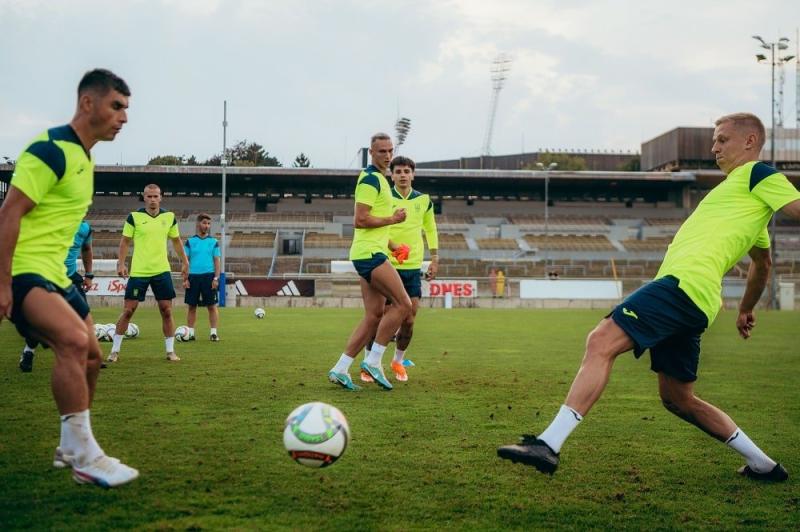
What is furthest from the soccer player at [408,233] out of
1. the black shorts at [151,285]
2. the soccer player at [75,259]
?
the soccer player at [75,259]

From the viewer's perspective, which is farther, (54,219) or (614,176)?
(614,176)

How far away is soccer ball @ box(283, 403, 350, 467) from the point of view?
460 centimetres

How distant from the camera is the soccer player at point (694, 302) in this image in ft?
15.1

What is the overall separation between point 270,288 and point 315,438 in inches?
1222

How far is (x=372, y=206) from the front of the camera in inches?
330

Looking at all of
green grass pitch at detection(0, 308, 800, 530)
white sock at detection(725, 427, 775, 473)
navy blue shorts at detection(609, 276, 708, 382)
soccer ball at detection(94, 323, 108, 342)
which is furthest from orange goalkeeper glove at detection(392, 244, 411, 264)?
soccer ball at detection(94, 323, 108, 342)

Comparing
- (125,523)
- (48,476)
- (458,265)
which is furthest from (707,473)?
(458,265)

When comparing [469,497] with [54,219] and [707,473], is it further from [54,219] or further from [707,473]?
[54,219]

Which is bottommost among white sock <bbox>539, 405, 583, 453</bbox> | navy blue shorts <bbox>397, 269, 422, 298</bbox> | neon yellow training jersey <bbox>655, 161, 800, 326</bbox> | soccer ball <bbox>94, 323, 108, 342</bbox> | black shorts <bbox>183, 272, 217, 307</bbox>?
soccer ball <bbox>94, 323, 108, 342</bbox>

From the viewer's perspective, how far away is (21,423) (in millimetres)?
6305

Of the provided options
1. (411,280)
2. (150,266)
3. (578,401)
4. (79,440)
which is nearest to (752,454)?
(578,401)

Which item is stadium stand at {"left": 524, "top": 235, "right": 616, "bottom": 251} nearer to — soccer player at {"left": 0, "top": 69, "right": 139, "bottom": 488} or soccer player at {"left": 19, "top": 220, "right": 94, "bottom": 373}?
soccer player at {"left": 19, "top": 220, "right": 94, "bottom": 373}

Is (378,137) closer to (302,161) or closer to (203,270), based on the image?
(203,270)

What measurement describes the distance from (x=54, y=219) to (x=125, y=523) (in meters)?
1.78
